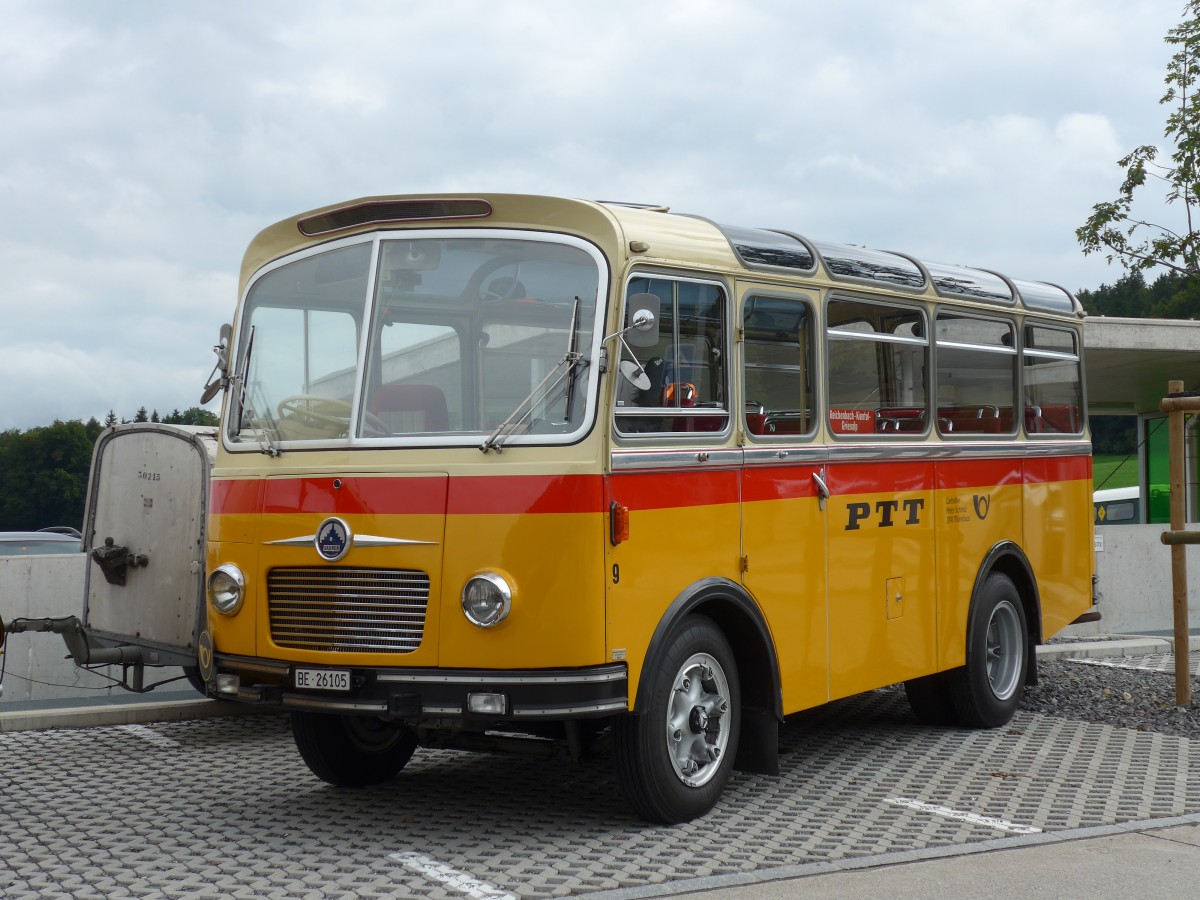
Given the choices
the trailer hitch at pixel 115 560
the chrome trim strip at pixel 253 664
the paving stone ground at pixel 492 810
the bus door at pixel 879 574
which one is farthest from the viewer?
the trailer hitch at pixel 115 560

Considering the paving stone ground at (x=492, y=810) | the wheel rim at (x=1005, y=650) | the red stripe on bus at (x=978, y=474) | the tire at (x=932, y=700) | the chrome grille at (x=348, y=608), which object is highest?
the red stripe on bus at (x=978, y=474)

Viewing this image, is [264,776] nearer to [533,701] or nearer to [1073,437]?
[533,701]

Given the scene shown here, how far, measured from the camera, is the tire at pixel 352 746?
7754 mm

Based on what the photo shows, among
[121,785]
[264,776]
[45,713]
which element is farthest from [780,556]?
[45,713]

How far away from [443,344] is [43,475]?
4917cm

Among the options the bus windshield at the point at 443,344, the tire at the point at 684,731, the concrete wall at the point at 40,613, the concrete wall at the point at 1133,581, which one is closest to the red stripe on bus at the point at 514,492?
the bus windshield at the point at 443,344

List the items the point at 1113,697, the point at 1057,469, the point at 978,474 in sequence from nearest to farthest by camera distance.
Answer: the point at 978,474, the point at 1057,469, the point at 1113,697

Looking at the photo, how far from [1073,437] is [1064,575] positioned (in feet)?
3.49

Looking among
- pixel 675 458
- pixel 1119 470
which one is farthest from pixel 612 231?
pixel 1119 470

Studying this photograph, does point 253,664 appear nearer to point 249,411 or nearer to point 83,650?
point 249,411

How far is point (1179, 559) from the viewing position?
10.7m

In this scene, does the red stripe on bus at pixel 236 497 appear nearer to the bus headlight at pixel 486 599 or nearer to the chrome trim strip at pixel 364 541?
the chrome trim strip at pixel 364 541

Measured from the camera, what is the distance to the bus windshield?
6531 millimetres

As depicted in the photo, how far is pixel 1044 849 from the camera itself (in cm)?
646
